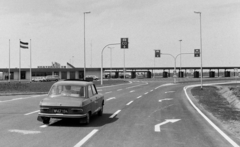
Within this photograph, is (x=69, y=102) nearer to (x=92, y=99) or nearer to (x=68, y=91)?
(x=68, y=91)

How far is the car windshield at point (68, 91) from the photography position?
9133 mm

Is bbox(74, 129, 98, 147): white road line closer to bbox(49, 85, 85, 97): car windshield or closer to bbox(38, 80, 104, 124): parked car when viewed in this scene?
bbox(38, 80, 104, 124): parked car

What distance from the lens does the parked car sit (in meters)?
8.38

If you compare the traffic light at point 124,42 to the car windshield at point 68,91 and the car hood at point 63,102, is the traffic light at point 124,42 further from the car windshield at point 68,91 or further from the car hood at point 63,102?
the car hood at point 63,102

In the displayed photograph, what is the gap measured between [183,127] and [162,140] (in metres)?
2.18

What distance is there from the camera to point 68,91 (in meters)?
9.23

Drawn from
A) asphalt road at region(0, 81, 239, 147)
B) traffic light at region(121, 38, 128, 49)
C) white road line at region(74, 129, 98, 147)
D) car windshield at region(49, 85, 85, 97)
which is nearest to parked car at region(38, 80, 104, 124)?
car windshield at region(49, 85, 85, 97)

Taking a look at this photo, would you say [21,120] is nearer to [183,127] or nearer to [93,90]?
[93,90]

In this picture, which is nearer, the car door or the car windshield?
the car windshield

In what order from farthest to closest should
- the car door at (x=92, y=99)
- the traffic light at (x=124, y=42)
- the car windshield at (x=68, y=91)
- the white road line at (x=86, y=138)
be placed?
the traffic light at (x=124, y=42) < the car door at (x=92, y=99) < the car windshield at (x=68, y=91) < the white road line at (x=86, y=138)

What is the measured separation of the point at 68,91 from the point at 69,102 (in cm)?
86

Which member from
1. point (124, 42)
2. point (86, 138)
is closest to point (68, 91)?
point (86, 138)

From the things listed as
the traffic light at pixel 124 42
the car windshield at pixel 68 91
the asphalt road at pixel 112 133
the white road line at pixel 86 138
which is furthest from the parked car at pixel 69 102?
the traffic light at pixel 124 42

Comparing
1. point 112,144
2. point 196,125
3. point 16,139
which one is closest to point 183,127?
point 196,125
